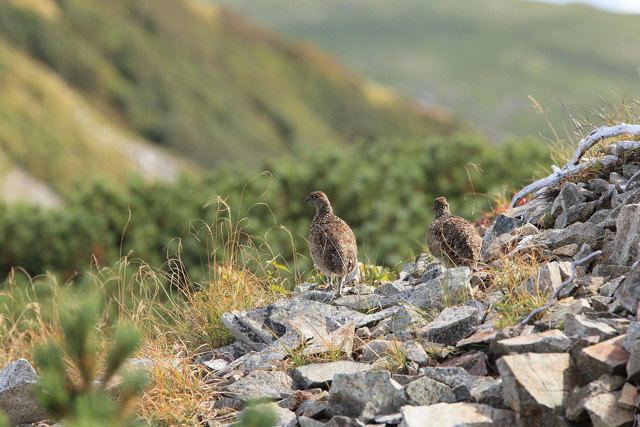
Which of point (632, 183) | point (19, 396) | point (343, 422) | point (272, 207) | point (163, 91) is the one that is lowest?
point (163, 91)

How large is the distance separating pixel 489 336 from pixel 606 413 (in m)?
1.07

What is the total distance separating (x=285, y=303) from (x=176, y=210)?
9350 mm

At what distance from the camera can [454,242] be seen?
606 centimetres

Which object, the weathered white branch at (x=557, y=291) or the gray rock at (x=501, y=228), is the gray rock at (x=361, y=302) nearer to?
the gray rock at (x=501, y=228)

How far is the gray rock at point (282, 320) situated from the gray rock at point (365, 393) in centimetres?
97

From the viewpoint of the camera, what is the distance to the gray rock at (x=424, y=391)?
4547mm

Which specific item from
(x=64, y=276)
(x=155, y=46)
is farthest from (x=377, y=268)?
(x=155, y=46)

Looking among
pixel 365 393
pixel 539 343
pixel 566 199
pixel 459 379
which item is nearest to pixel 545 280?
pixel 539 343

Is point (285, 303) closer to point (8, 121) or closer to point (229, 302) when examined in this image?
point (229, 302)

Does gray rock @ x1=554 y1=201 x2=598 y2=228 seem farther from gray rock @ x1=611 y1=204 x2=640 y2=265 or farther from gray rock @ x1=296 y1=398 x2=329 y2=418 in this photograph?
gray rock @ x1=296 y1=398 x2=329 y2=418

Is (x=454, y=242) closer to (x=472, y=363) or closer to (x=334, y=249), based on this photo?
(x=334, y=249)

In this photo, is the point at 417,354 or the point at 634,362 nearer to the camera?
the point at 634,362

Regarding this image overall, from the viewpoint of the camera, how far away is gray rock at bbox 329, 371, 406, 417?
4598mm

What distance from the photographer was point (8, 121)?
136 feet
